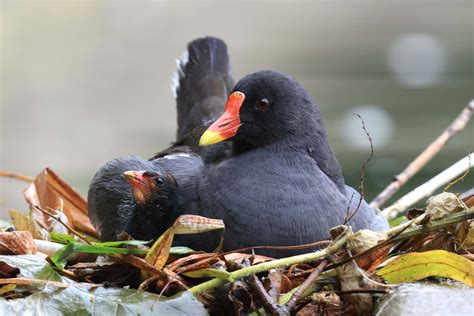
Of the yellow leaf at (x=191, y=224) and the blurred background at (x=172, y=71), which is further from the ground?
the yellow leaf at (x=191, y=224)

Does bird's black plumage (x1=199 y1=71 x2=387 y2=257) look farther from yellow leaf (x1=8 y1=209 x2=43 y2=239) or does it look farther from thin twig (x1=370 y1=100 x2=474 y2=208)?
yellow leaf (x1=8 y1=209 x2=43 y2=239)

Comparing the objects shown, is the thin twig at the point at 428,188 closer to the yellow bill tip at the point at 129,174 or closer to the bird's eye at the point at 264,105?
the bird's eye at the point at 264,105

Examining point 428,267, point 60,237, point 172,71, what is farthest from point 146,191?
point 172,71

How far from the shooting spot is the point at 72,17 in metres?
10.4

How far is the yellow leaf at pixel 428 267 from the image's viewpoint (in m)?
2.12

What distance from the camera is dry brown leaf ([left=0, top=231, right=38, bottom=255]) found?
2223 millimetres

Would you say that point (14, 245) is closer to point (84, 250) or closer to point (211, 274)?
point (84, 250)

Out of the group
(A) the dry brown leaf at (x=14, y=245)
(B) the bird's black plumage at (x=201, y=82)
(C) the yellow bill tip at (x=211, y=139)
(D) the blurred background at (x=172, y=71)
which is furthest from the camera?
(D) the blurred background at (x=172, y=71)

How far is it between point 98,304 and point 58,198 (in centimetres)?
119

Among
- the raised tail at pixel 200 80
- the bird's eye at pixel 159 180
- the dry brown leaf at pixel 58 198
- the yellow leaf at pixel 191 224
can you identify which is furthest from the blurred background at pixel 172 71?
the yellow leaf at pixel 191 224

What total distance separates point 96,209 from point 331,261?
1.11 m

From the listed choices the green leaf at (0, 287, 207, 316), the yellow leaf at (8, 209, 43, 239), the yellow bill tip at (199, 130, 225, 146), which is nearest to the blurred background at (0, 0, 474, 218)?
the yellow bill tip at (199, 130, 225, 146)

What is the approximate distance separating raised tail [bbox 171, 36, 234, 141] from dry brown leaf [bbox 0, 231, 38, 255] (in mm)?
1602

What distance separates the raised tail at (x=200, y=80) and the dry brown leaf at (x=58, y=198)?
0.62 meters
